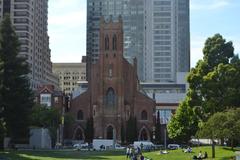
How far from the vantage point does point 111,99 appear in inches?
5320

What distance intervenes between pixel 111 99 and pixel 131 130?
934 centimetres

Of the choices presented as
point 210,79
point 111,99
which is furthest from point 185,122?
point 111,99

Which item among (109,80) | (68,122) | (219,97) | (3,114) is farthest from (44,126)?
(219,97)

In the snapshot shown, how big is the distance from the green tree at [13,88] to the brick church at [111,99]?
1973 inches

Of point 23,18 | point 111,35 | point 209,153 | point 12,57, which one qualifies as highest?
point 23,18

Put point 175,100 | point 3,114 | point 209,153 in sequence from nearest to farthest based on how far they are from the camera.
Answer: point 209,153 → point 3,114 → point 175,100

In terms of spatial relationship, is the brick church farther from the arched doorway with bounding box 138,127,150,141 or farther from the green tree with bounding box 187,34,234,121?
the green tree with bounding box 187,34,234,121

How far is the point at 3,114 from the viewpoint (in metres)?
79.6

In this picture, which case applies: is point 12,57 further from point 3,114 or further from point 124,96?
point 124,96

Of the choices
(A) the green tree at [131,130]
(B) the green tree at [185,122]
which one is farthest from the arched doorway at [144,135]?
(B) the green tree at [185,122]

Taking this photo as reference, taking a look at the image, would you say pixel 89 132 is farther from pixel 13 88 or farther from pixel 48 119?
pixel 13 88

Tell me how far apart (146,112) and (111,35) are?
20312mm

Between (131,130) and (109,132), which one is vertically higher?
(131,130)

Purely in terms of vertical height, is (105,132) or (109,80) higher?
(109,80)
